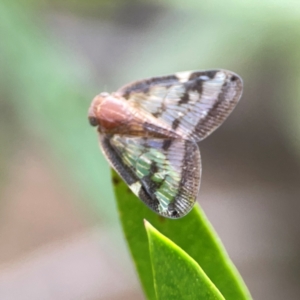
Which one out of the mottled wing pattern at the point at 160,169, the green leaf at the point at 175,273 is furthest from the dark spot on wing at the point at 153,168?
the green leaf at the point at 175,273

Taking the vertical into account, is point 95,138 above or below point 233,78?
below

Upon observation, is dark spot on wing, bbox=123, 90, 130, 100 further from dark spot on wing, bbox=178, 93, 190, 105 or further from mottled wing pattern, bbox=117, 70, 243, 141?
dark spot on wing, bbox=178, 93, 190, 105

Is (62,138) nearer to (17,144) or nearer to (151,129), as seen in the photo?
(151,129)

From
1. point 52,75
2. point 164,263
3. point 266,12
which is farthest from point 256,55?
point 164,263

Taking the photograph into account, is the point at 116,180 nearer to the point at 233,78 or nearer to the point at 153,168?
the point at 153,168

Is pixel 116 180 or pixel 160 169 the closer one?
pixel 116 180

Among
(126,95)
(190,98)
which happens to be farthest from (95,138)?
(190,98)
